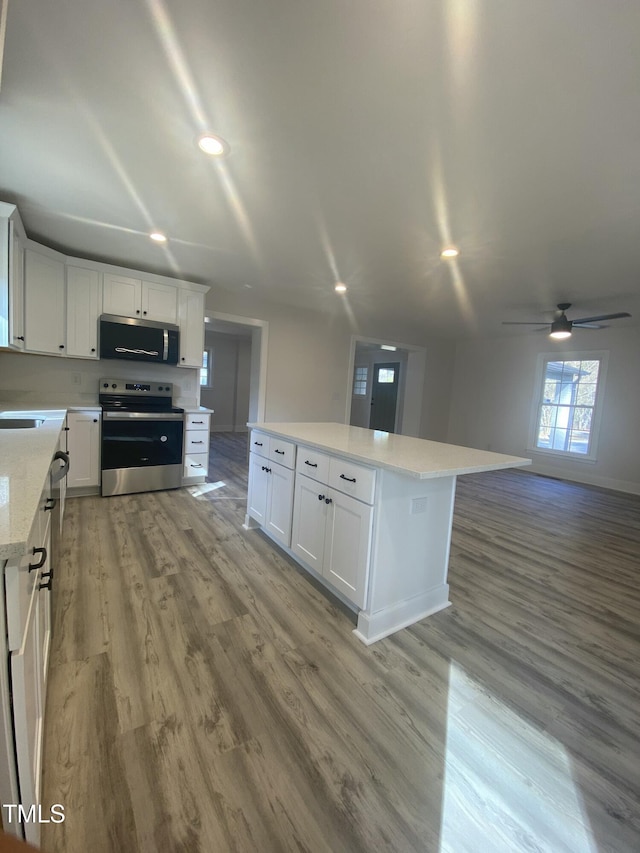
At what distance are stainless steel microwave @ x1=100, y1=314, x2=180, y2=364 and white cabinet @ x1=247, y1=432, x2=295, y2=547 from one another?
1.71m

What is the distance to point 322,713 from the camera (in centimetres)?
139

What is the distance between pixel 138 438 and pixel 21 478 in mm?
2703

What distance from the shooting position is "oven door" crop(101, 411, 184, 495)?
3547 mm

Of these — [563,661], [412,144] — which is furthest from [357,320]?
[563,661]

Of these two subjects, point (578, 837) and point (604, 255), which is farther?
point (604, 255)

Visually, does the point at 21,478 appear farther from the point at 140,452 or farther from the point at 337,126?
the point at 140,452

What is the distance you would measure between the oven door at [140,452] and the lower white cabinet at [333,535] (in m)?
2.07

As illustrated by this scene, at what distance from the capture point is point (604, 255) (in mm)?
2975

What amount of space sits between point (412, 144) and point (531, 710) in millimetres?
2624

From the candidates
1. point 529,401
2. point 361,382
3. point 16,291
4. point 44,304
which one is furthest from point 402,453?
point 361,382

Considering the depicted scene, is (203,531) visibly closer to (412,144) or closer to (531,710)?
(531,710)

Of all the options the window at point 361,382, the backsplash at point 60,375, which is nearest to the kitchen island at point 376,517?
the backsplash at point 60,375

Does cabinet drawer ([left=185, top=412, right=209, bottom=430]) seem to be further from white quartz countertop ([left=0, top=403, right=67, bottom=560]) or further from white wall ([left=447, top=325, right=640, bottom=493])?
white wall ([left=447, top=325, right=640, bottom=493])

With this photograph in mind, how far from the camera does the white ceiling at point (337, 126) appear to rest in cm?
124
